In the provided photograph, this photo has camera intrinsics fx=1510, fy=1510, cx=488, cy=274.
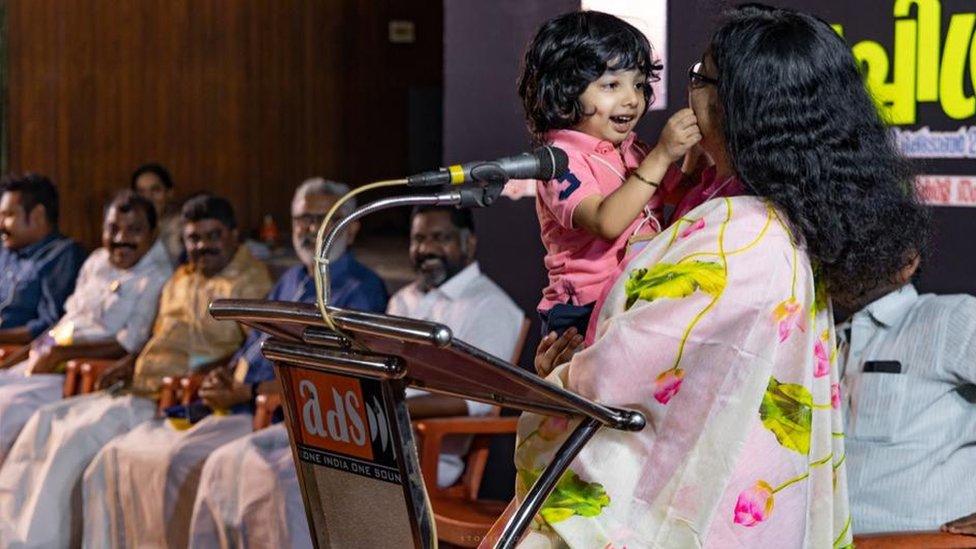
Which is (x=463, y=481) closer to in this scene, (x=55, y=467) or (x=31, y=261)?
(x=55, y=467)

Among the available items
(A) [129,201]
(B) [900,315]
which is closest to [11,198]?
(A) [129,201]

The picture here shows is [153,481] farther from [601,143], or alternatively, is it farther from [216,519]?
[601,143]

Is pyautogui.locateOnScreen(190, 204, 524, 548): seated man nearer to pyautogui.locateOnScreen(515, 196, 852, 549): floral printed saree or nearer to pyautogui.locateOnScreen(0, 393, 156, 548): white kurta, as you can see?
pyautogui.locateOnScreen(0, 393, 156, 548): white kurta

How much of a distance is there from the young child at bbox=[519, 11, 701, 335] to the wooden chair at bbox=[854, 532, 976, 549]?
86 centimetres

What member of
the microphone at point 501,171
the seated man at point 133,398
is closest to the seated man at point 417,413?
the seated man at point 133,398

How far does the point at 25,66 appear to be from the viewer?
9.27 metres

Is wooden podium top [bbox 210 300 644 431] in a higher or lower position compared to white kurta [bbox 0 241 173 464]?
higher

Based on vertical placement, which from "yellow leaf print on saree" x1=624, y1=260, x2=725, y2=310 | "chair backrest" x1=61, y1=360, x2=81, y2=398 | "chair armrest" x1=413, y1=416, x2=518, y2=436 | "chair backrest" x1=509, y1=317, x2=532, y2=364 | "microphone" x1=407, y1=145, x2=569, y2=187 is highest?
"microphone" x1=407, y1=145, x2=569, y2=187

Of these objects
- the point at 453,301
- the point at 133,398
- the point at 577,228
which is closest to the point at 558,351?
the point at 577,228

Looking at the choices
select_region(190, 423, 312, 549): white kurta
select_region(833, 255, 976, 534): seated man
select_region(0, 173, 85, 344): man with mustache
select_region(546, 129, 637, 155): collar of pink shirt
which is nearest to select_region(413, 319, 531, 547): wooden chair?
select_region(190, 423, 312, 549): white kurta

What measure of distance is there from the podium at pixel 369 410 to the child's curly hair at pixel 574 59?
0.68 m

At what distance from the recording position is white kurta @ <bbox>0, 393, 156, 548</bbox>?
5184mm

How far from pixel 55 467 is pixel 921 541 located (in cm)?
326

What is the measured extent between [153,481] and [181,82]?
5604 mm
